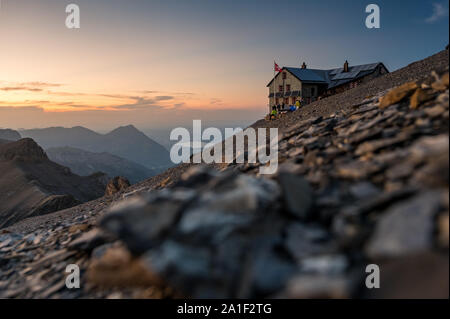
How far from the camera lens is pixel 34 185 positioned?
133 ft

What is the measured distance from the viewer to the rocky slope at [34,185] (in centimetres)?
3250

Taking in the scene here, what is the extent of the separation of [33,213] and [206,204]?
35.7 meters

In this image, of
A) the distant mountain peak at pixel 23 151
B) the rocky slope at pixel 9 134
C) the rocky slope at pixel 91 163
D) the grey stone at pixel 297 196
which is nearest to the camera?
the grey stone at pixel 297 196

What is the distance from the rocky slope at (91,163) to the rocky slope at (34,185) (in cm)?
6326

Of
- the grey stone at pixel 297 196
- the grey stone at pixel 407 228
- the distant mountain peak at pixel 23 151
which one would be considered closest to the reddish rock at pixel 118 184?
the grey stone at pixel 297 196

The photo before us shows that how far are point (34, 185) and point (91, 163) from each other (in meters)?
97.0

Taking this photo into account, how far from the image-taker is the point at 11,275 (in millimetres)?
5863

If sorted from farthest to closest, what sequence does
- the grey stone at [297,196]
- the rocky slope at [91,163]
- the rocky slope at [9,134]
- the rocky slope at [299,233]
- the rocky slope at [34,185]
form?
the rocky slope at [9,134]
the rocky slope at [91,163]
the rocky slope at [34,185]
the grey stone at [297,196]
the rocky slope at [299,233]

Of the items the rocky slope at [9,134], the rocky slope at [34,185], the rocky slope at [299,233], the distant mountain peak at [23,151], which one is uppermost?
the rocky slope at [9,134]

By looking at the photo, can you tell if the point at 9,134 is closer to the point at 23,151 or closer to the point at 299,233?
the point at 23,151

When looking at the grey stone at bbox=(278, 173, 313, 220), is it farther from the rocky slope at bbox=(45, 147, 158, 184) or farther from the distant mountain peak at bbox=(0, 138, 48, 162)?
the rocky slope at bbox=(45, 147, 158, 184)

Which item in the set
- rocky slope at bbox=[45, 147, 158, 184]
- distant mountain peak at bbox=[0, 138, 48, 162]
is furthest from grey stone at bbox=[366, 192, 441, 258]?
rocky slope at bbox=[45, 147, 158, 184]

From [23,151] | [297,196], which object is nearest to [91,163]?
[23,151]

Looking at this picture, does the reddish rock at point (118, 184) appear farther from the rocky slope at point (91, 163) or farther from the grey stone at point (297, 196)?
the rocky slope at point (91, 163)
